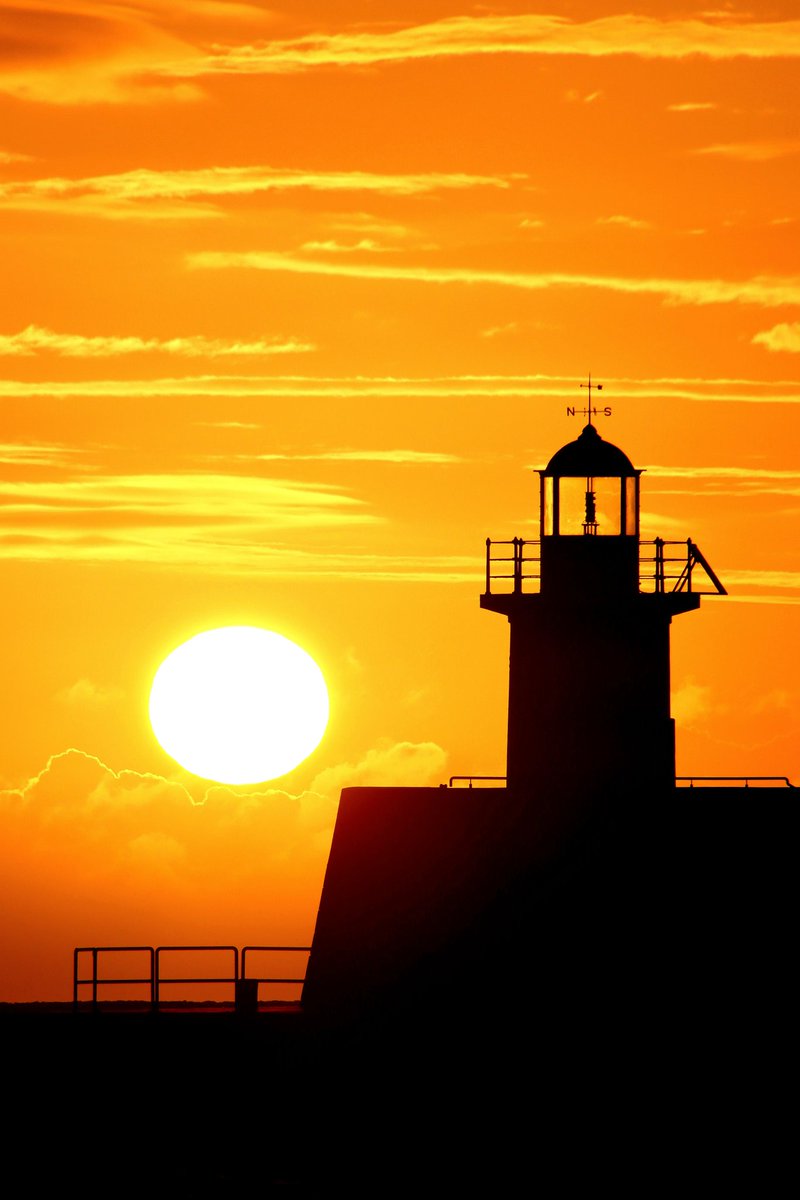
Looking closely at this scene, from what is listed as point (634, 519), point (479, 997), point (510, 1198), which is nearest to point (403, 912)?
point (479, 997)

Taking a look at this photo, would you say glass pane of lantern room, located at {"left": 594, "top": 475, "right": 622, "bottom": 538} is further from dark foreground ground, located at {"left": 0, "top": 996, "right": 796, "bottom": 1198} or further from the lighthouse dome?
dark foreground ground, located at {"left": 0, "top": 996, "right": 796, "bottom": 1198}

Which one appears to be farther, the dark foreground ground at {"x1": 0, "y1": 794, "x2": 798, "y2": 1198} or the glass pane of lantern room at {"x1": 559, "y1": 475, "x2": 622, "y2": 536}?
the glass pane of lantern room at {"x1": 559, "y1": 475, "x2": 622, "y2": 536}

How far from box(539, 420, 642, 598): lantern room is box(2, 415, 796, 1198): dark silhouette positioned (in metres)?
0.06

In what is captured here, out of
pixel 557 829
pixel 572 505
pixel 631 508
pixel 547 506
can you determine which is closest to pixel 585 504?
pixel 572 505

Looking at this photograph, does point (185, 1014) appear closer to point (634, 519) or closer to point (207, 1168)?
point (207, 1168)

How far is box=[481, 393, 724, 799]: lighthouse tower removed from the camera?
4103 centimetres

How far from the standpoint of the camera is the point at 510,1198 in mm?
36906

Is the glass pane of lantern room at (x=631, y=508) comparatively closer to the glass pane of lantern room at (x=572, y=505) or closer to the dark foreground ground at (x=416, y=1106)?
the glass pane of lantern room at (x=572, y=505)

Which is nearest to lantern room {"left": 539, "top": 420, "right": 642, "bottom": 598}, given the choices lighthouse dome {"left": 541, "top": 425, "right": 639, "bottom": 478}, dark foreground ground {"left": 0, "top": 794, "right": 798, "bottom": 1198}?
lighthouse dome {"left": 541, "top": 425, "right": 639, "bottom": 478}

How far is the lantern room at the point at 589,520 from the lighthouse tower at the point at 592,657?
2 cm

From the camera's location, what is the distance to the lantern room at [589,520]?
135 ft

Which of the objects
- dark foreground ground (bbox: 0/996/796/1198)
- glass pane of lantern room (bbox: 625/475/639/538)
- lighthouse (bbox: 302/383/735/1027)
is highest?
glass pane of lantern room (bbox: 625/475/639/538)

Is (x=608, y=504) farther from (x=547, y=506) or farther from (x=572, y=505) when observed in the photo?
(x=547, y=506)

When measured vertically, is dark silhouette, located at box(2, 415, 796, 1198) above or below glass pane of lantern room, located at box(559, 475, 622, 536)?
below
